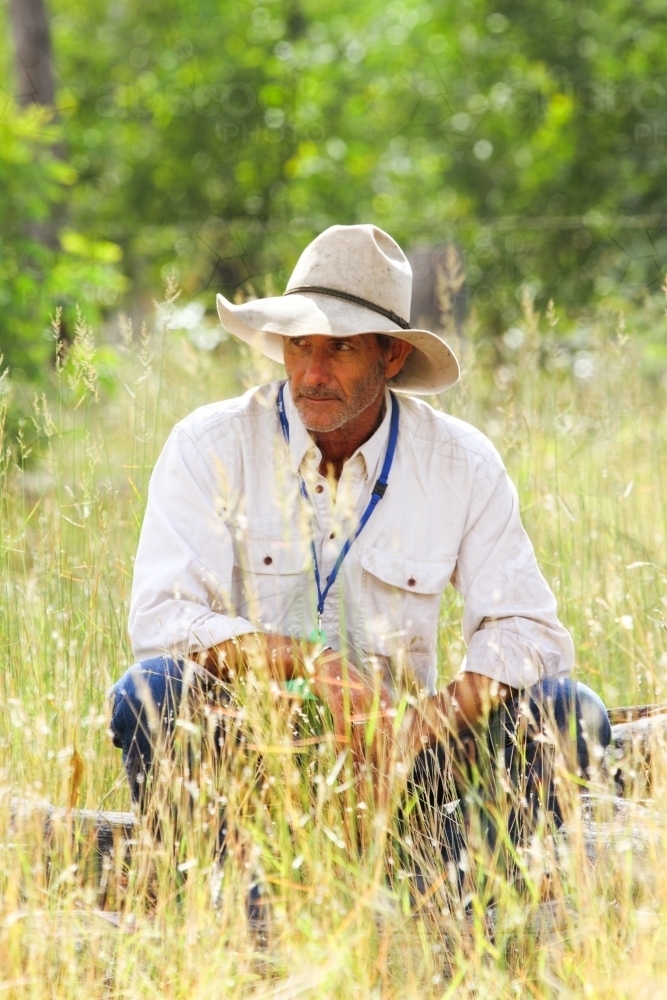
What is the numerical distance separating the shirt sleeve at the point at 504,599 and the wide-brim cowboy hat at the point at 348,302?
336 mm

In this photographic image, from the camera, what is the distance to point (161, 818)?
2.28 m

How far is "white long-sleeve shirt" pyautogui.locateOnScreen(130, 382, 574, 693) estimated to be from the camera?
290cm

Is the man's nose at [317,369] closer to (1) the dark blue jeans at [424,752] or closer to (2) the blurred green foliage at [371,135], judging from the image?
(1) the dark blue jeans at [424,752]

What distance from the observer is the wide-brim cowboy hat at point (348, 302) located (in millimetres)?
2977

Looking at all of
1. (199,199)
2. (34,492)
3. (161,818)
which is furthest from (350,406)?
(199,199)

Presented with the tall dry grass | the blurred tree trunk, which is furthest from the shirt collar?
the blurred tree trunk

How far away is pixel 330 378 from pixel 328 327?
0.44 ft

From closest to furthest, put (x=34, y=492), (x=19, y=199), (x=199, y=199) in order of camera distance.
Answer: (x=34, y=492) → (x=19, y=199) → (x=199, y=199)

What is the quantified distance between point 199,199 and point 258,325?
41.0ft

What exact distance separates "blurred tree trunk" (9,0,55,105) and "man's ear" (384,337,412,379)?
23.1 feet

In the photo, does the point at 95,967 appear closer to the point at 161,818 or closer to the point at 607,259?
the point at 161,818

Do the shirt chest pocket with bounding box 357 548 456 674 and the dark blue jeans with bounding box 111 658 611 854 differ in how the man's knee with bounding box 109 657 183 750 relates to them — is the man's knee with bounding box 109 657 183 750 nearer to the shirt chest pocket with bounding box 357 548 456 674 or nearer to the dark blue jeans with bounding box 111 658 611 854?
the dark blue jeans with bounding box 111 658 611 854

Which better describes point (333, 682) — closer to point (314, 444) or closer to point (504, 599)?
point (504, 599)

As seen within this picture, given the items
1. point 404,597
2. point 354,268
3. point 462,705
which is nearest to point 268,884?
point 462,705
